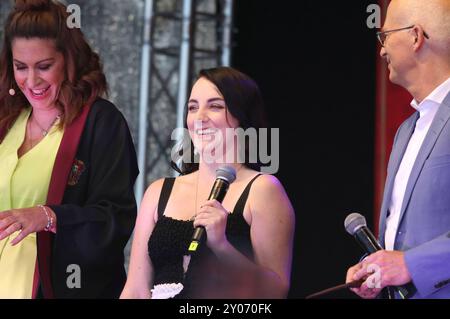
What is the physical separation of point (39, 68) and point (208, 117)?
0.67m

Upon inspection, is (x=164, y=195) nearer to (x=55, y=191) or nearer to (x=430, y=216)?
(x=55, y=191)

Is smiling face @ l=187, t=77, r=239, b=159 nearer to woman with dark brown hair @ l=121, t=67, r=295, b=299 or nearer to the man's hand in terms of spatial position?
woman with dark brown hair @ l=121, t=67, r=295, b=299

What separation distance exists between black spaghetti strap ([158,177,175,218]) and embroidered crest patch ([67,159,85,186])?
30cm

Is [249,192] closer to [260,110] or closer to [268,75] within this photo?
[260,110]

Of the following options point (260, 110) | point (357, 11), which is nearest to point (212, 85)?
point (260, 110)

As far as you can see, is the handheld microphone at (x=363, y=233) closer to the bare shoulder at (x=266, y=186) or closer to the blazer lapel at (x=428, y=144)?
the blazer lapel at (x=428, y=144)

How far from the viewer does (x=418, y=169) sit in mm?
2828

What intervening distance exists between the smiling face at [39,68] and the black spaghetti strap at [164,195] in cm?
53

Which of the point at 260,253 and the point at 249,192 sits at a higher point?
the point at 249,192

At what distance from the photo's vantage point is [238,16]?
5.46 metres

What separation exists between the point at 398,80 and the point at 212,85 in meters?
0.64

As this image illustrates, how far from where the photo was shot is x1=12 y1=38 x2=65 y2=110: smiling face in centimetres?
335

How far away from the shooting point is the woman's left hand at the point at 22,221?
2.98 meters

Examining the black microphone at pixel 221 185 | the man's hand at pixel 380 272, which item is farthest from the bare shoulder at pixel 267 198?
the man's hand at pixel 380 272
